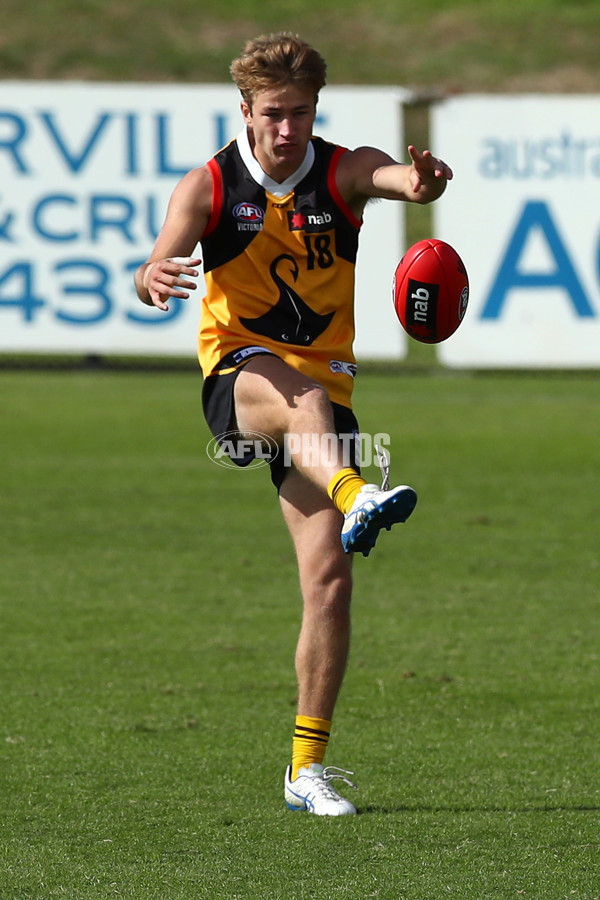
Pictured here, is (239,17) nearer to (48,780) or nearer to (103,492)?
(103,492)

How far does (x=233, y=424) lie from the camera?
4805 mm

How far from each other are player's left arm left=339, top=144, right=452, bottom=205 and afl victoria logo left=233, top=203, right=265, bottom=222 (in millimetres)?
284

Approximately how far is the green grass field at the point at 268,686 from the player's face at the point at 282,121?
6.58 feet

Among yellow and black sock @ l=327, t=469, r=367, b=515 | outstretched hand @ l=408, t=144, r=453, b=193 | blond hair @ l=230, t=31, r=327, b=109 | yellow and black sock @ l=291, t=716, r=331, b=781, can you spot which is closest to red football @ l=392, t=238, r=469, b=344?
outstretched hand @ l=408, t=144, r=453, b=193

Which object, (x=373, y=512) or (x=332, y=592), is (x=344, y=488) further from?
(x=332, y=592)

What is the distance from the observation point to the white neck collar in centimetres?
496

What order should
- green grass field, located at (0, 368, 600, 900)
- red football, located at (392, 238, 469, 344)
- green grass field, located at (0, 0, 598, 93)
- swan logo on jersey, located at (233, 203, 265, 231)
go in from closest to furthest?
green grass field, located at (0, 368, 600, 900), swan logo on jersey, located at (233, 203, 265, 231), red football, located at (392, 238, 469, 344), green grass field, located at (0, 0, 598, 93)

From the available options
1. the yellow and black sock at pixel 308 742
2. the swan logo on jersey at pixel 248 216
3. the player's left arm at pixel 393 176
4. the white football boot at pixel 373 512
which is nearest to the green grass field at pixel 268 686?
the yellow and black sock at pixel 308 742

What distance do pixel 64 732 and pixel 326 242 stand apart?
1948mm

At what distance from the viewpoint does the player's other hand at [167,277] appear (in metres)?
4.52

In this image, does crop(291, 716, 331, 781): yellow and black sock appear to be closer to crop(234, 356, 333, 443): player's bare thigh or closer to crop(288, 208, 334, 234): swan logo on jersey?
crop(234, 356, 333, 443): player's bare thigh

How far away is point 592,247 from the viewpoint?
622 inches

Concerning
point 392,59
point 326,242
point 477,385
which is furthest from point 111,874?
point 392,59

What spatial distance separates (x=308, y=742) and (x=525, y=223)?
1180cm
